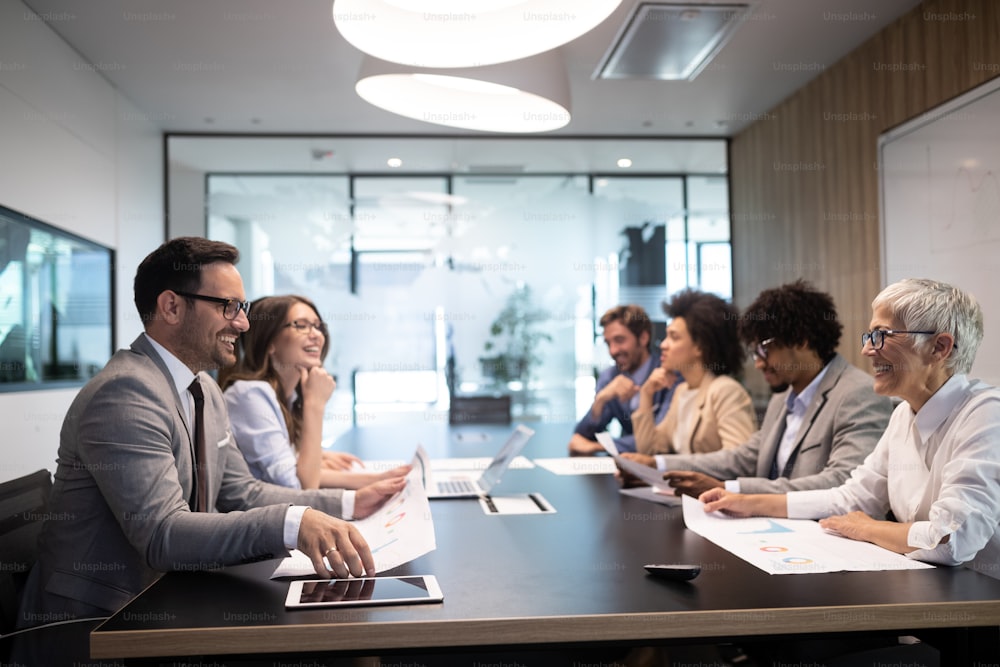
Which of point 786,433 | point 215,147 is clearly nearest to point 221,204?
point 215,147

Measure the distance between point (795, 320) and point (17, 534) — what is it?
242cm

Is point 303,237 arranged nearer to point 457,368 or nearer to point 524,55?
point 457,368

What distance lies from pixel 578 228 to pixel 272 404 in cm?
525

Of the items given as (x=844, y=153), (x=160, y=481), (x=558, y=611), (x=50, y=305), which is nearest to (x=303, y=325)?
(x=160, y=481)

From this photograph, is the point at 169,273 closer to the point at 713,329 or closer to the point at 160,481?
the point at 160,481

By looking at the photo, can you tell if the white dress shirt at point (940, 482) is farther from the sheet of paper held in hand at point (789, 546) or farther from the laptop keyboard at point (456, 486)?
the laptop keyboard at point (456, 486)

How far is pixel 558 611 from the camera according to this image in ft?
4.56

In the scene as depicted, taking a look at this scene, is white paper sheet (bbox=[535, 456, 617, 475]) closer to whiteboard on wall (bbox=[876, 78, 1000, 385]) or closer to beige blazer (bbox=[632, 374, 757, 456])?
beige blazer (bbox=[632, 374, 757, 456])

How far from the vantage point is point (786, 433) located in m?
2.81

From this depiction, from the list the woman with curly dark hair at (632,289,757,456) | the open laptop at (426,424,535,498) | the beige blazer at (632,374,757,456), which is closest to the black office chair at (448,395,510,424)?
the woman with curly dark hair at (632,289,757,456)

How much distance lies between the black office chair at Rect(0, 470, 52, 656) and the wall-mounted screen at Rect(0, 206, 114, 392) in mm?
2776

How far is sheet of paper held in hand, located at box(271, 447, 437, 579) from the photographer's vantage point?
5.56 ft

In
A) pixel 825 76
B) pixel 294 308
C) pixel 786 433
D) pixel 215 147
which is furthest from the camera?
pixel 215 147

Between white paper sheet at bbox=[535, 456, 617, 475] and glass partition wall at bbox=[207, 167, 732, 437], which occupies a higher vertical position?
glass partition wall at bbox=[207, 167, 732, 437]
